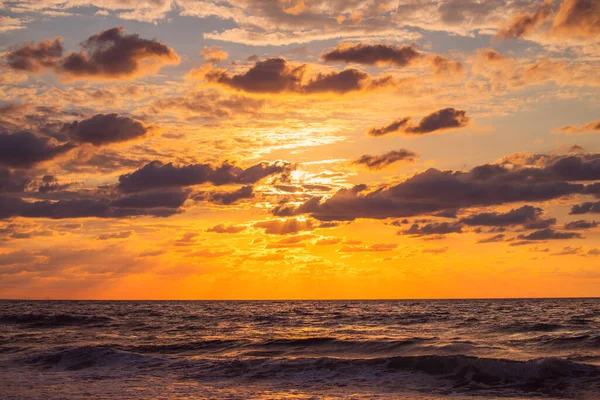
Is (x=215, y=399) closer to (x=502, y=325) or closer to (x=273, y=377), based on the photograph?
(x=273, y=377)

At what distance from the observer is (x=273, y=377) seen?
3253 cm

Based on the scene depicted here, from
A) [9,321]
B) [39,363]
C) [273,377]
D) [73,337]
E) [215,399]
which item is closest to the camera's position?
[215,399]

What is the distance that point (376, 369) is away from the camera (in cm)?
3416

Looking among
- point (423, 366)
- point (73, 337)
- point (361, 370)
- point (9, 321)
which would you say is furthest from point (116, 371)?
point (9, 321)

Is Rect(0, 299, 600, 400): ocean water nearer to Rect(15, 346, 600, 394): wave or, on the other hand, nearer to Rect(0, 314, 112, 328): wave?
Rect(15, 346, 600, 394): wave

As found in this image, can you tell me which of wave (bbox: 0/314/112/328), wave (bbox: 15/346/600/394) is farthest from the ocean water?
wave (bbox: 0/314/112/328)

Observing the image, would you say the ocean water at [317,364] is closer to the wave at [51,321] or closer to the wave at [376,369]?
the wave at [376,369]

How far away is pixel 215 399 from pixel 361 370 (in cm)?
1194

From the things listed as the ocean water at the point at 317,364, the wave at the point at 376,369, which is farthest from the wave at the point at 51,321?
the wave at the point at 376,369

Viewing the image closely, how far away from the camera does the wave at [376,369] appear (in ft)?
96.8

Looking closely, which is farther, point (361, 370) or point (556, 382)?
point (361, 370)

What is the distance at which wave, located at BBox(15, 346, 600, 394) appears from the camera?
29.5 m

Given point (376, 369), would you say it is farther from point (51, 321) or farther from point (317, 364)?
point (51, 321)

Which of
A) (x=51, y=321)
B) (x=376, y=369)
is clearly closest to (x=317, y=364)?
(x=376, y=369)
